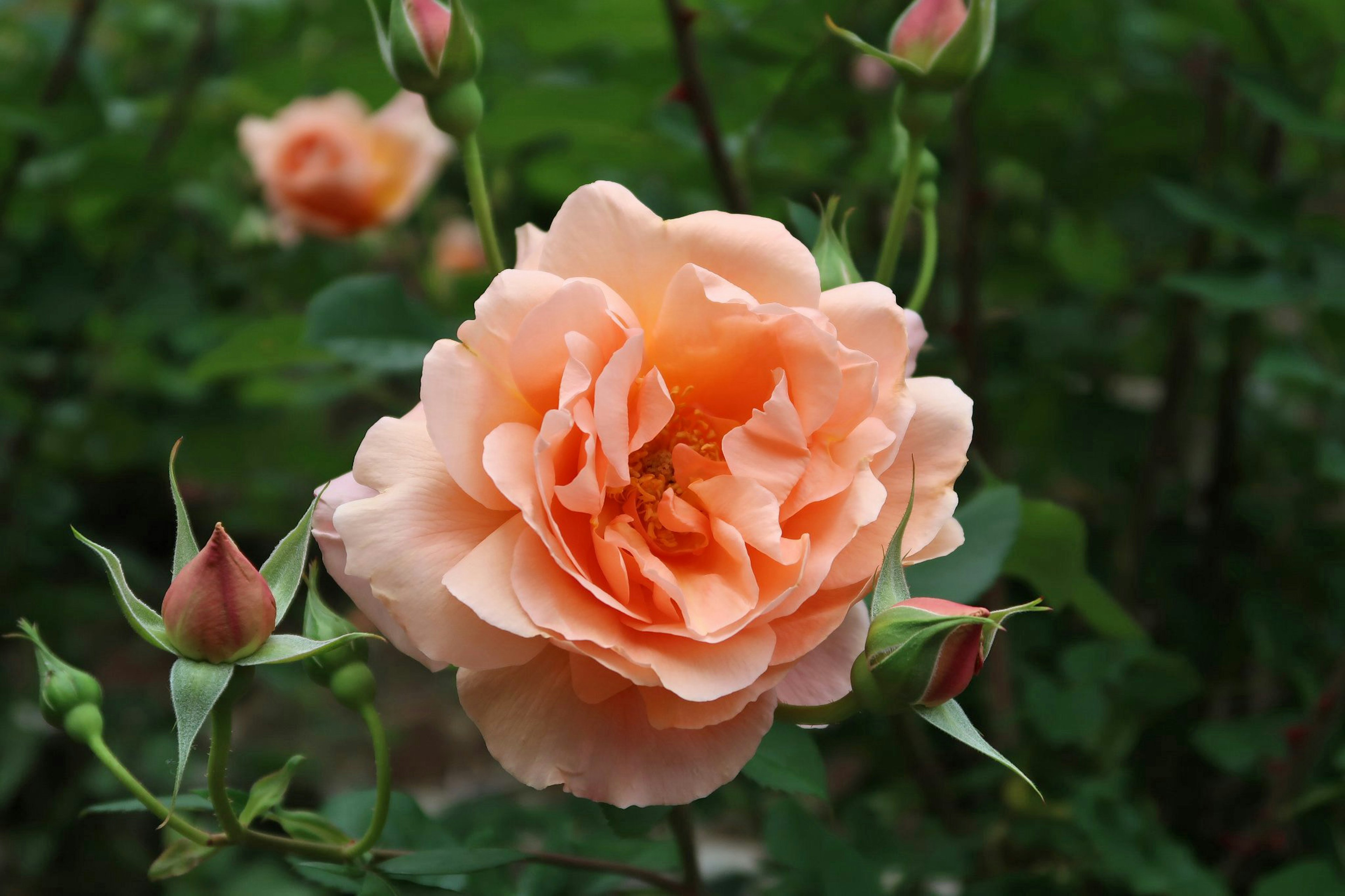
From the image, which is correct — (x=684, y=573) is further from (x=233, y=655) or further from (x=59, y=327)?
(x=59, y=327)

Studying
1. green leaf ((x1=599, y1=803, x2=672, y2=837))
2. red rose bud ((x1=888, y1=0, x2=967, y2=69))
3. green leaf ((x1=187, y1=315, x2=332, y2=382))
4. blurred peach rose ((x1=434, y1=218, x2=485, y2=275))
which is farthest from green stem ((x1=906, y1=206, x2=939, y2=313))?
blurred peach rose ((x1=434, y1=218, x2=485, y2=275))

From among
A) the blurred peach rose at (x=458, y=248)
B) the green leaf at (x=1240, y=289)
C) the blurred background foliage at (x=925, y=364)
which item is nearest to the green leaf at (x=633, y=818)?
the blurred background foliage at (x=925, y=364)

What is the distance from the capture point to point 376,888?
0.63 metres

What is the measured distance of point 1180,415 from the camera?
1.48m

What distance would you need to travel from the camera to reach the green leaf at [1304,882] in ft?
3.16

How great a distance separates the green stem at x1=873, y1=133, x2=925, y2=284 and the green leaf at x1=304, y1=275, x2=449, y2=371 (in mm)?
370

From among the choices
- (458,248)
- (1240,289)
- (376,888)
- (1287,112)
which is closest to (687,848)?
(376,888)

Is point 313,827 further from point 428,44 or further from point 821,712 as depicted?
point 428,44

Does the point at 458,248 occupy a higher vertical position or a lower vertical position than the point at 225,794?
lower

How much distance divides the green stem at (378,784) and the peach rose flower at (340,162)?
1141 mm

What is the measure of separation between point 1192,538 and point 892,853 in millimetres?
634

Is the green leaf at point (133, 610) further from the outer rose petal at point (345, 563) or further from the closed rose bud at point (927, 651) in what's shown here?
the closed rose bud at point (927, 651)

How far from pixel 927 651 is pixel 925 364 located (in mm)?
621

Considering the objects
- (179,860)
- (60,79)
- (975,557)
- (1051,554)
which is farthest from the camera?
(60,79)
